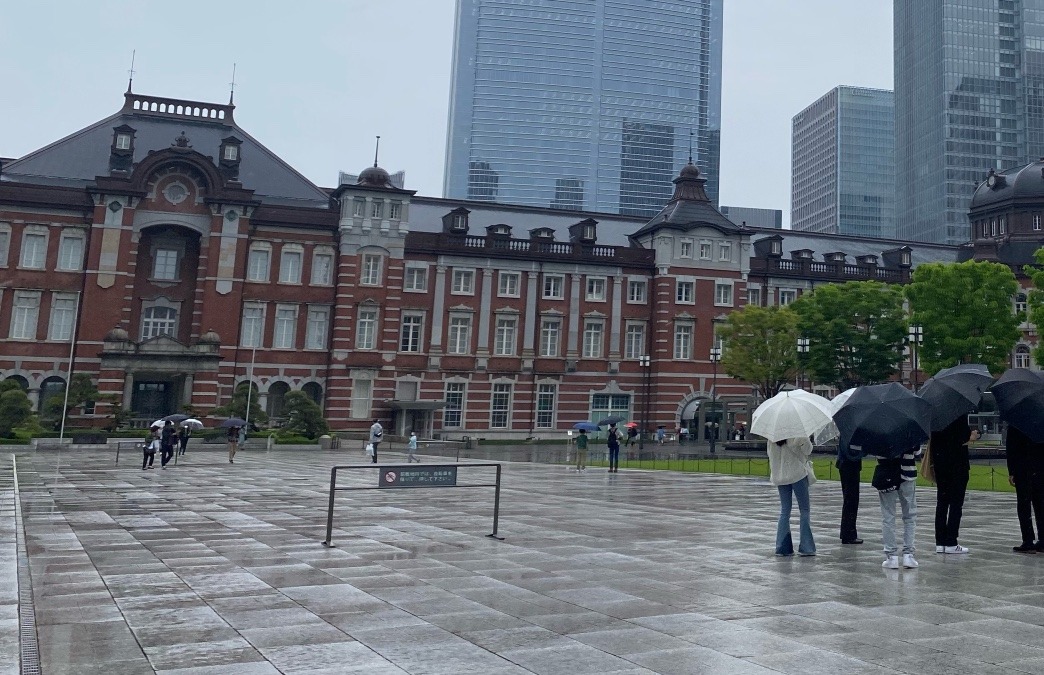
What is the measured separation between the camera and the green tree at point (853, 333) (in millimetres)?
49438

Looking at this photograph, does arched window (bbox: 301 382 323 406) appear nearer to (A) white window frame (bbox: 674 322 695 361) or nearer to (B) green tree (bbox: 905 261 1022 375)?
(A) white window frame (bbox: 674 322 695 361)

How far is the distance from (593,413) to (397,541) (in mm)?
46510

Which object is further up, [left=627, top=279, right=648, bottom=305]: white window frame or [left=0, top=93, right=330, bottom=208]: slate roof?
[left=0, top=93, right=330, bottom=208]: slate roof

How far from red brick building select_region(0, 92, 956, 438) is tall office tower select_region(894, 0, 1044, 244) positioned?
91.8 m

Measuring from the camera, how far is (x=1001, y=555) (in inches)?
430

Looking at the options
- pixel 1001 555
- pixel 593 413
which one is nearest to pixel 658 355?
pixel 593 413

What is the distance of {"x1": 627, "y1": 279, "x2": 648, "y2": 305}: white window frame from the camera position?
58.6 meters

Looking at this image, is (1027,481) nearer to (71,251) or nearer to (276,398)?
(276,398)

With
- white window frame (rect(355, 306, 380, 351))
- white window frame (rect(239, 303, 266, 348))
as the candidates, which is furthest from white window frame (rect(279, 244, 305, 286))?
white window frame (rect(355, 306, 380, 351))

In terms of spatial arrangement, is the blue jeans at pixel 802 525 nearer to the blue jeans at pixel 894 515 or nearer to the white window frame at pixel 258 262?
the blue jeans at pixel 894 515

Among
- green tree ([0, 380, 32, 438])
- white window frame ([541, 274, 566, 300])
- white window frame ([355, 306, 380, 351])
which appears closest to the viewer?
green tree ([0, 380, 32, 438])

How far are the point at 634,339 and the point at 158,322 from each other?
31617 mm

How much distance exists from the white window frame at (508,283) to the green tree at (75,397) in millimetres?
25452

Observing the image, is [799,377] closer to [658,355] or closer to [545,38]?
[658,355]
